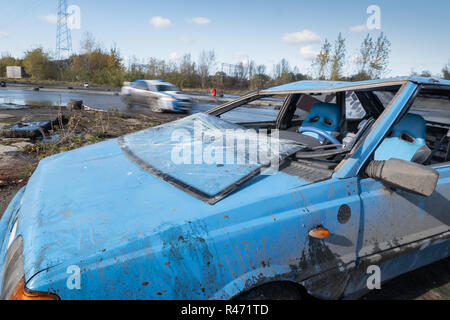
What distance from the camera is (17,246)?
1358mm

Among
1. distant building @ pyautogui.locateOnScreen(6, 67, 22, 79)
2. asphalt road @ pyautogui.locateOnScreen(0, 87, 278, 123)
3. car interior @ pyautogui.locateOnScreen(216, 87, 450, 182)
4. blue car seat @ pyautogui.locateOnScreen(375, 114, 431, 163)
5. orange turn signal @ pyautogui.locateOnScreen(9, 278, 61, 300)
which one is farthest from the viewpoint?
distant building @ pyautogui.locateOnScreen(6, 67, 22, 79)

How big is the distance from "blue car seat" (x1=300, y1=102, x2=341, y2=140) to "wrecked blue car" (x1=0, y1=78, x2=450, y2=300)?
85 centimetres

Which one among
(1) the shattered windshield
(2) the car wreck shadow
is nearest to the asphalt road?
(1) the shattered windshield

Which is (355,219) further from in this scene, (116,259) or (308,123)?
(308,123)

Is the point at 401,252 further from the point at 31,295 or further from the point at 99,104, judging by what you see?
the point at 99,104

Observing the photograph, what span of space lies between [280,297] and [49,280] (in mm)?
1037

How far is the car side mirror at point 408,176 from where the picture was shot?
1.50 meters

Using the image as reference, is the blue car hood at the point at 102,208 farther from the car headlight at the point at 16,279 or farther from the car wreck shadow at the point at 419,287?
the car wreck shadow at the point at 419,287

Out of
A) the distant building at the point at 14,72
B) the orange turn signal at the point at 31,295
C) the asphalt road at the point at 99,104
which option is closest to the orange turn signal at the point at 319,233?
the orange turn signal at the point at 31,295

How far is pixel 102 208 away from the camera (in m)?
1.44

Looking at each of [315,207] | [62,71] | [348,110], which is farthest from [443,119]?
[62,71]

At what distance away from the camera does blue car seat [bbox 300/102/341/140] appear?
318cm

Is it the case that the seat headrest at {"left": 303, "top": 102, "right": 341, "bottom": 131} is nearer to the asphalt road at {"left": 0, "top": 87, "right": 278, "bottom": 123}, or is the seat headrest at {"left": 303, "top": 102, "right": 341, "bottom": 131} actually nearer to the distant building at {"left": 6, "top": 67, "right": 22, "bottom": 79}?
the asphalt road at {"left": 0, "top": 87, "right": 278, "bottom": 123}

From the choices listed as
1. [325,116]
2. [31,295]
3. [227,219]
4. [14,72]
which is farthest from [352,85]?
[14,72]
